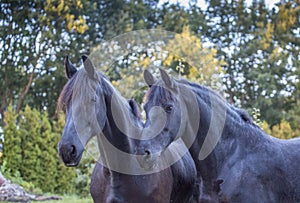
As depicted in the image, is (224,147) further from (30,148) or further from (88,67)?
(30,148)

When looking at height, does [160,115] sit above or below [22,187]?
above

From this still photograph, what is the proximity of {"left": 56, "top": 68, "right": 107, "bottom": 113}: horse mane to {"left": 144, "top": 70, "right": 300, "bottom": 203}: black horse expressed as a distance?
488 mm

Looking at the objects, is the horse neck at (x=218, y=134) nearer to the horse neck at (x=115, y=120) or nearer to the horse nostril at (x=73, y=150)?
the horse neck at (x=115, y=120)

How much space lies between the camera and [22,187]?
10.8 meters

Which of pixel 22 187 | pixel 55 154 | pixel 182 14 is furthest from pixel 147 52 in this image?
pixel 182 14

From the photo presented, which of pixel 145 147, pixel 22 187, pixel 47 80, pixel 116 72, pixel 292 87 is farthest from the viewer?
pixel 292 87

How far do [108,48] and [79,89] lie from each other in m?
8.42

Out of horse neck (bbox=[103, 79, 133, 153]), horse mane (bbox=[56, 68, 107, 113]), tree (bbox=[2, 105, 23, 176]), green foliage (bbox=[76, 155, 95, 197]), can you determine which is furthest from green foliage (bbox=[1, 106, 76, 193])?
horse mane (bbox=[56, 68, 107, 113])

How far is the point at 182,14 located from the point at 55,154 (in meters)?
8.97

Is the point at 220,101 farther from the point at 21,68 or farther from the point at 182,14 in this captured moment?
the point at 182,14

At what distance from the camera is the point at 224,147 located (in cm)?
407

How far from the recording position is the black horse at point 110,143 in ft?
12.0

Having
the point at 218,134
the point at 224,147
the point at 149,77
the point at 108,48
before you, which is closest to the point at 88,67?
the point at 149,77

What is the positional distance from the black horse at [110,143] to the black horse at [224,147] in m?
0.41
